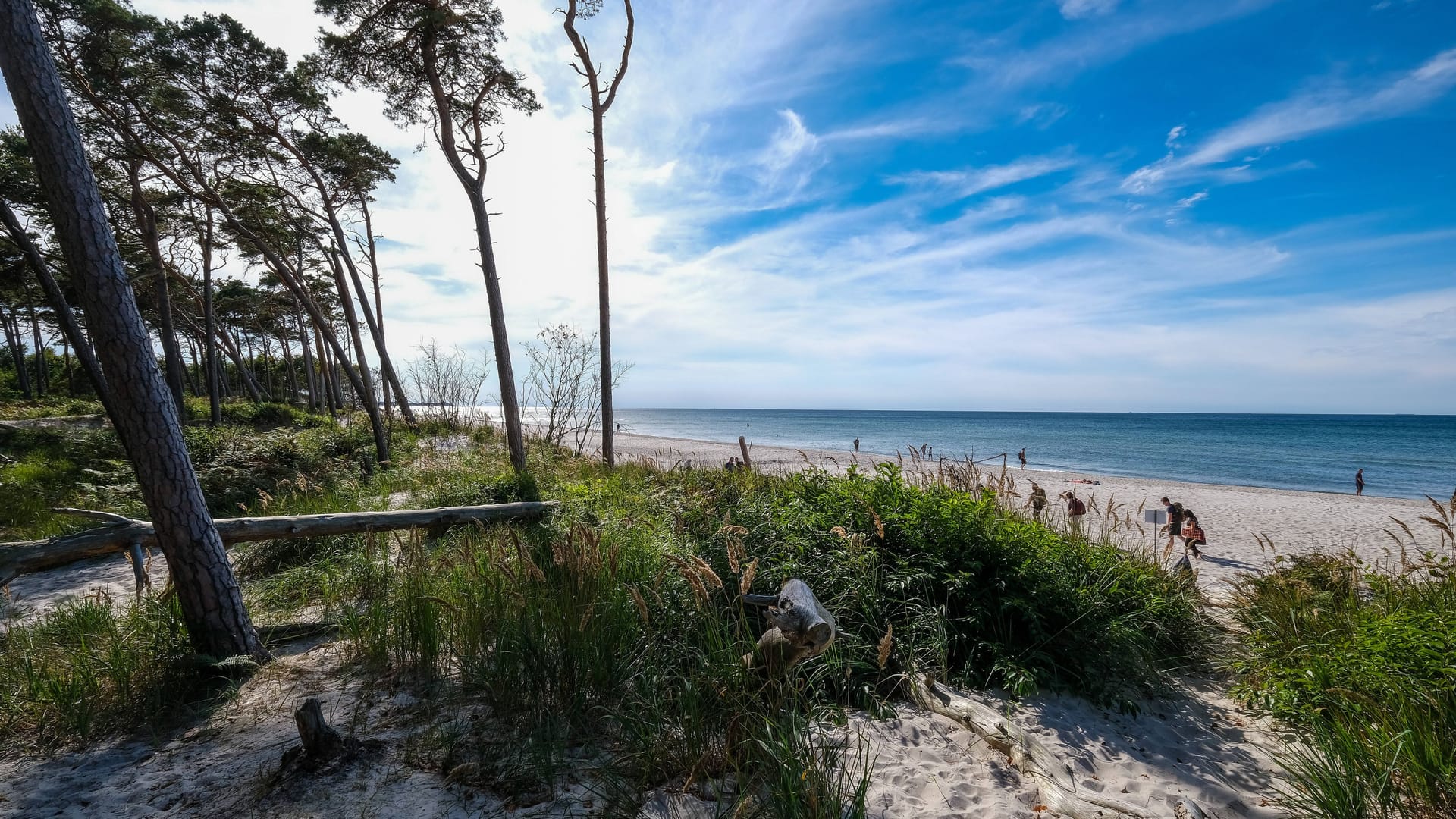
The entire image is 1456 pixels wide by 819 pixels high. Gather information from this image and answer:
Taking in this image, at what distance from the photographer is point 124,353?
3.52 meters

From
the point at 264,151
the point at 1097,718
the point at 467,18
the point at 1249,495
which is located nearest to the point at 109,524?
the point at 1097,718

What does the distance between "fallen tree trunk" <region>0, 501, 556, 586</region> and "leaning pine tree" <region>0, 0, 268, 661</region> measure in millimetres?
1247

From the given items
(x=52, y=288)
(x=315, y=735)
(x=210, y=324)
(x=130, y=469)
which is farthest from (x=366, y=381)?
(x=315, y=735)

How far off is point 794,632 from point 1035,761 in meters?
1.75

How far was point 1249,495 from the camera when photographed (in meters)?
18.2

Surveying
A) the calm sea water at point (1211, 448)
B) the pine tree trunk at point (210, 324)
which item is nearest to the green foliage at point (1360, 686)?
the calm sea water at point (1211, 448)

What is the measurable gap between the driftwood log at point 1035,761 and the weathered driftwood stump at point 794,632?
1.42 meters

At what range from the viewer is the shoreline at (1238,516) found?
8.48m

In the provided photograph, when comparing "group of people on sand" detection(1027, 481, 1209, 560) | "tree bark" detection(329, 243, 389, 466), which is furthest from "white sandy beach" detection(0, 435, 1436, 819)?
"tree bark" detection(329, 243, 389, 466)

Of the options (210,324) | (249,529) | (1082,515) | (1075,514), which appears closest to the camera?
(249,529)

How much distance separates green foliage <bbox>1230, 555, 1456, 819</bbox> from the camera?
8.38 ft

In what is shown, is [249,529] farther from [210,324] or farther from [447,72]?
[210,324]

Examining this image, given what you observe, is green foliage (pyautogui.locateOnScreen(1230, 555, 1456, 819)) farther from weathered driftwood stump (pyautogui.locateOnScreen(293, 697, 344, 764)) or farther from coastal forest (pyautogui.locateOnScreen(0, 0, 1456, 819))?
weathered driftwood stump (pyautogui.locateOnScreen(293, 697, 344, 764))

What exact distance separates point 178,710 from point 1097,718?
5744mm
